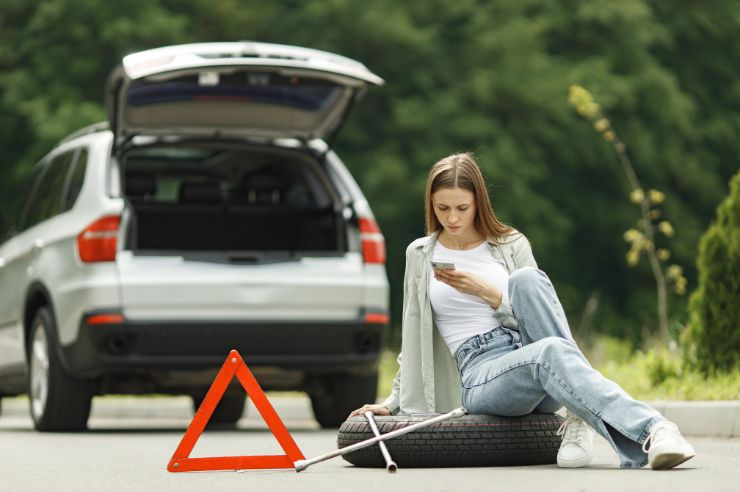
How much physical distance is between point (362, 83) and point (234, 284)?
4.58 feet

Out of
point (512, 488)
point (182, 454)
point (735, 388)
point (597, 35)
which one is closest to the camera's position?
point (512, 488)

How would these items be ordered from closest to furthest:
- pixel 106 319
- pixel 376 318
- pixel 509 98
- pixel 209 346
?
pixel 106 319 < pixel 209 346 < pixel 376 318 < pixel 509 98

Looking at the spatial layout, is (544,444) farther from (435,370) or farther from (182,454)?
(182,454)

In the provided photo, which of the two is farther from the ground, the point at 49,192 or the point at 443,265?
the point at 443,265

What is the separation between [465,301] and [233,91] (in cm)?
395

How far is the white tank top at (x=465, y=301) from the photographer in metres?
7.04

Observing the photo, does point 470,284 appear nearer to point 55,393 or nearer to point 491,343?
point 491,343

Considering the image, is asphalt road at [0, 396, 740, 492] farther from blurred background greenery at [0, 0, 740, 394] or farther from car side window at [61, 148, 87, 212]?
blurred background greenery at [0, 0, 740, 394]

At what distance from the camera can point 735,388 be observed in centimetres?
994

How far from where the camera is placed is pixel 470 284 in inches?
272

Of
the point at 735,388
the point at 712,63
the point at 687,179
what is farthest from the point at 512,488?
the point at 712,63

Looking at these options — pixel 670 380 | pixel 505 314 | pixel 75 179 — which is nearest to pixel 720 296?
pixel 670 380

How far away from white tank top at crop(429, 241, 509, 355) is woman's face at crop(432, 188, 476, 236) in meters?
0.17

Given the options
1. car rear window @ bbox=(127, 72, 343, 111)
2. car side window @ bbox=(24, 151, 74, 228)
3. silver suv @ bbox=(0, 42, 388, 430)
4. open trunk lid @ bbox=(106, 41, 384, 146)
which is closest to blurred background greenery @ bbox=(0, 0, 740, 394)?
car side window @ bbox=(24, 151, 74, 228)
